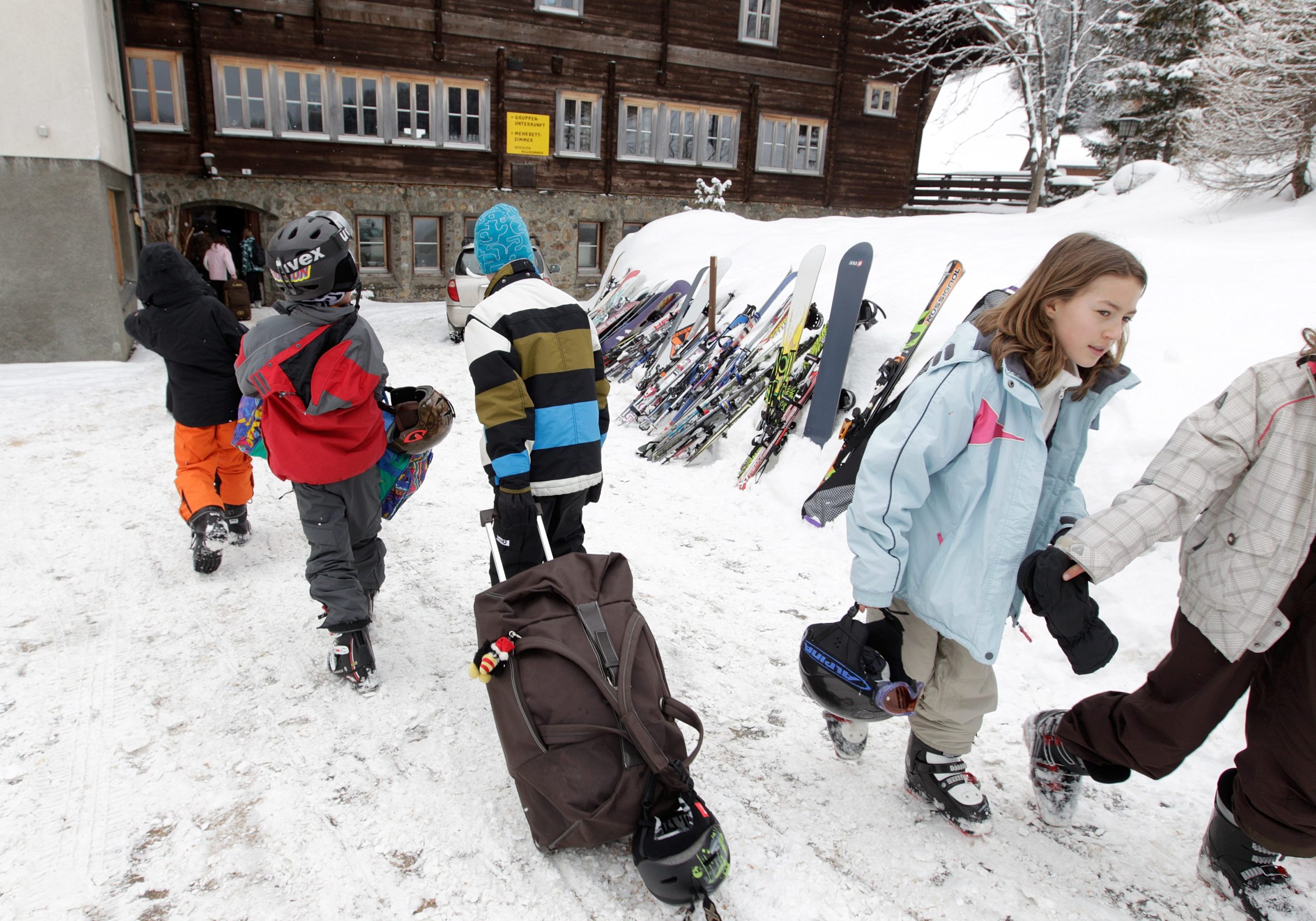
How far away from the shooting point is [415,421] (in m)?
3.35

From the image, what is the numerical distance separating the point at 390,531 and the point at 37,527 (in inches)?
81.8

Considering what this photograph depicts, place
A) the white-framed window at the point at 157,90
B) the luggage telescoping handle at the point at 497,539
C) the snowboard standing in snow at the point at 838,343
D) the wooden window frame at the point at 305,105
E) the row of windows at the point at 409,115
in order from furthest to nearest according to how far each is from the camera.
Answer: the wooden window frame at the point at 305,105 → the row of windows at the point at 409,115 → the white-framed window at the point at 157,90 → the snowboard standing in snow at the point at 838,343 → the luggage telescoping handle at the point at 497,539

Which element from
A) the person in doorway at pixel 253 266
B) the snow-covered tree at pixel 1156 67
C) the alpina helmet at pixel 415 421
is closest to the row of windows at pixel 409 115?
the person in doorway at pixel 253 266

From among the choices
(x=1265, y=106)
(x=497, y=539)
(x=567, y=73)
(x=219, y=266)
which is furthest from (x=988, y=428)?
(x=567, y=73)

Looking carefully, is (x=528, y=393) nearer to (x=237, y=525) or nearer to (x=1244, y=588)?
(x=1244, y=588)

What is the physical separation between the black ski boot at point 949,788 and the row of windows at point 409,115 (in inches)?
644

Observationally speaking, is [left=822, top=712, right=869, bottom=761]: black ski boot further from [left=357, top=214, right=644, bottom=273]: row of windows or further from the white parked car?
[left=357, top=214, right=644, bottom=273]: row of windows

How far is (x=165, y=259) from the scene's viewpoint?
3.99m

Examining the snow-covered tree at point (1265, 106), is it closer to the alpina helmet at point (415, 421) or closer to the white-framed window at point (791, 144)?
the alpina helmet at point (415, 421)

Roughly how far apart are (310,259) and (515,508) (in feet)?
4.25

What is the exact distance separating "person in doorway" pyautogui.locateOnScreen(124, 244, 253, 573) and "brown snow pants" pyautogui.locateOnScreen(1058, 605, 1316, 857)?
4.26 m

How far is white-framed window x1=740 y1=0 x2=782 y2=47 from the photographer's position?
1739cm

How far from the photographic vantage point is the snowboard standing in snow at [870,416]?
12.0 feet

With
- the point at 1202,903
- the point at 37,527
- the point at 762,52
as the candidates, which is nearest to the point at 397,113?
the point at 762,52
